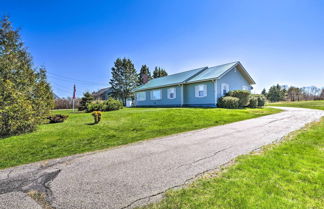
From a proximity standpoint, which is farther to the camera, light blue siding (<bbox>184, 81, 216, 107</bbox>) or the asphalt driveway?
light blue siding (<bbox>184, 81, 216, 107</bbox>)

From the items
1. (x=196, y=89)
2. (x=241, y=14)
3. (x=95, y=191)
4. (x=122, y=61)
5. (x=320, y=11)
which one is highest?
(x=122, y=61)

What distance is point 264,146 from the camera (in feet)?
15.4

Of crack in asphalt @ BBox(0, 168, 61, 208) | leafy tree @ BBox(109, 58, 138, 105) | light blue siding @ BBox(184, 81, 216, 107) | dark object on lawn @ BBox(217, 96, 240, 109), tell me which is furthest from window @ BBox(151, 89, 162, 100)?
crack in asphalt @ BBox(0, 168, 61, 208)

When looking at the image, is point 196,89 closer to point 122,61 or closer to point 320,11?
point 320,11

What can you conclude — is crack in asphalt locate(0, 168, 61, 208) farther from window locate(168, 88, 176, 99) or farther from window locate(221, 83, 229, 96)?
window locate(168, 88, 176, 99)

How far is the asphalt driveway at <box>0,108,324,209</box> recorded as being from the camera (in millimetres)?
2293

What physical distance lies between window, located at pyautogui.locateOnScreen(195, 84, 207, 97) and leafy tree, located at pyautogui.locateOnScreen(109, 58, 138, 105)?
24.4 m

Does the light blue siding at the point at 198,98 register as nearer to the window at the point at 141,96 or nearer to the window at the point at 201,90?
the window at the point at 201,90

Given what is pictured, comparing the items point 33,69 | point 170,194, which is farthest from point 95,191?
point 33,69

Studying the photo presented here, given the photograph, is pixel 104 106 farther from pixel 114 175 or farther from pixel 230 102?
pixel 114 175

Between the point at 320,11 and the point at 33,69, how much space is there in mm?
17769

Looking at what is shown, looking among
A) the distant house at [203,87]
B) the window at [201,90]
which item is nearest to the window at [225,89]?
the distant house at [203,87]

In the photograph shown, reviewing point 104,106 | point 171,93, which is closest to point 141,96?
point 171,93

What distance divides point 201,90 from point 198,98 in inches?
40.8
